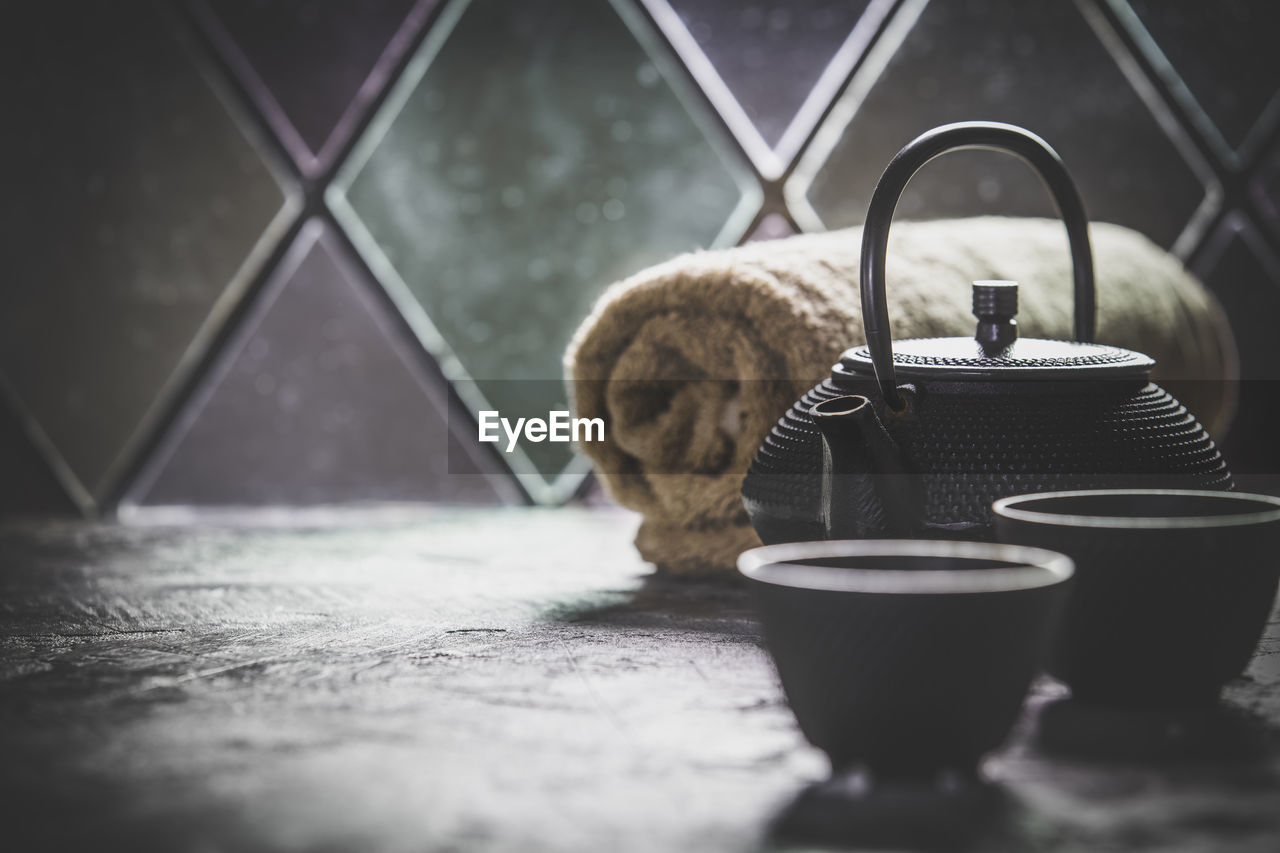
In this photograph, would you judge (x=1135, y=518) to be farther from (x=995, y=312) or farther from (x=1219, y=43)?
(x=1219, y=43)

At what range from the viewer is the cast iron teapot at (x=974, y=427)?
0.62m

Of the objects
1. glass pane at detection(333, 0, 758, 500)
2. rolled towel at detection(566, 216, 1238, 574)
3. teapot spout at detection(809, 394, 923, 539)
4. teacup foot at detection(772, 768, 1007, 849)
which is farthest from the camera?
glass pane at detection(333, 0, 758, 500)

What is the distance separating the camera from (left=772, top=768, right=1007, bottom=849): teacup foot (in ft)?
1.30

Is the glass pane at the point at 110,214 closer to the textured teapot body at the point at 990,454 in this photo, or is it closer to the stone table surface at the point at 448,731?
the stone table surface at the point at 448,731

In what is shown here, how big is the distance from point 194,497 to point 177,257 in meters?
0.25

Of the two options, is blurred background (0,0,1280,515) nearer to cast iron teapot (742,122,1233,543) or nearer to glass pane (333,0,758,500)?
glass pane (333,0,758,500)

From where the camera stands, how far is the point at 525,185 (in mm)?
A: 1292

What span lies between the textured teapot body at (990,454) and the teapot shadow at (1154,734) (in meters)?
0.13

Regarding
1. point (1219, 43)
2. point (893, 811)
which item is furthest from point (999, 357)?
point (1219, 43)

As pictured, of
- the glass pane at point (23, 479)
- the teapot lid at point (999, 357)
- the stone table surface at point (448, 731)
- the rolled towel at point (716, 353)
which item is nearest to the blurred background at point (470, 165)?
the glass pane at point (23, 479)

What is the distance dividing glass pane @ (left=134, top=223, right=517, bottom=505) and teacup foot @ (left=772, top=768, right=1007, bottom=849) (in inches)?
35.8

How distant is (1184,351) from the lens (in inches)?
43.6

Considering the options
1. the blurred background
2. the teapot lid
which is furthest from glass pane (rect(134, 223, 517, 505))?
the teapot lid

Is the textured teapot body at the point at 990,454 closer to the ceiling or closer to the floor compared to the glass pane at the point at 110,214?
closer to the floor
